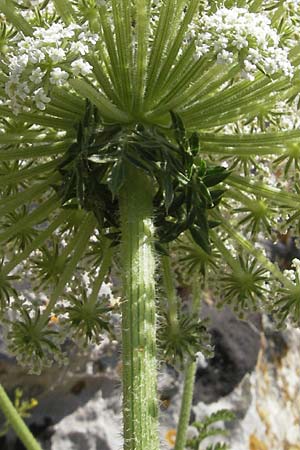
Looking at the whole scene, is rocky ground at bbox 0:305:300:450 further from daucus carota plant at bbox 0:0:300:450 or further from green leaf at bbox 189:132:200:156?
green leaf at bbox 189:132:200:156

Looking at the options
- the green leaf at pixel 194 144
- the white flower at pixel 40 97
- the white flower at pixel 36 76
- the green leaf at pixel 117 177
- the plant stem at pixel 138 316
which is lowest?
the plant stem at pixel 138 316

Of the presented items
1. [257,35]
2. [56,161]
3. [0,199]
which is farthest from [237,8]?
[0,199]

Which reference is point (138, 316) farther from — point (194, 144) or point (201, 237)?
point (194, 144)

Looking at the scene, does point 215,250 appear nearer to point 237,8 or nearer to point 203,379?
point 237,8

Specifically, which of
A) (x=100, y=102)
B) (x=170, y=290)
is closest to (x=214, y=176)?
(x=100, y=102)

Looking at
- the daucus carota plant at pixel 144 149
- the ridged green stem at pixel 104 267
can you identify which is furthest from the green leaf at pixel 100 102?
the ridged green stem at pixel 104 267

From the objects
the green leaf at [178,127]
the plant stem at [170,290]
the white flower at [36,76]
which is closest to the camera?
the white flower at [36,76]

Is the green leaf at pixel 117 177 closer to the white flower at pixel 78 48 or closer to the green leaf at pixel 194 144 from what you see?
the green leaf at pixel 194 144

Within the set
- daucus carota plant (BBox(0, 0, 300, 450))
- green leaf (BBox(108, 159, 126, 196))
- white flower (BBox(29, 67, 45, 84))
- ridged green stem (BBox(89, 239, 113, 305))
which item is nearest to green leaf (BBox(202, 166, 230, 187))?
daucus carota plant (BBox(0, 0, 300, 450))
